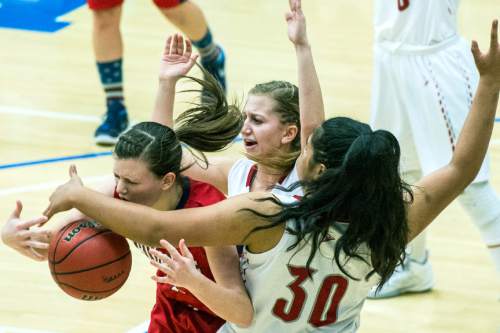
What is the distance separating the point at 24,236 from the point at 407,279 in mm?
2633

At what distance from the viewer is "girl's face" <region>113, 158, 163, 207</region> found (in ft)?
11.6

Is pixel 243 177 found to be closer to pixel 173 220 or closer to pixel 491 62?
pixel 173 220

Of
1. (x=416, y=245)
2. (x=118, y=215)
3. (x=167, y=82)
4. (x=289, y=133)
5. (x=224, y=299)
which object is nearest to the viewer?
(x=118, y=215)

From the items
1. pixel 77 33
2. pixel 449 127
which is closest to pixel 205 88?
pixel 449 127

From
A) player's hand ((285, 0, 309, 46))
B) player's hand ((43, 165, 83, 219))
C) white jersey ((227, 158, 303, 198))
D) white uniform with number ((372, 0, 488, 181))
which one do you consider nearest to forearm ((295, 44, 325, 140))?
player's hand ((285, 0, 309, 46))

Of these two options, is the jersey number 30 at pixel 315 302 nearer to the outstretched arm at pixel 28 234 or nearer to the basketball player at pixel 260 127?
the basketball player at pixel 260 127

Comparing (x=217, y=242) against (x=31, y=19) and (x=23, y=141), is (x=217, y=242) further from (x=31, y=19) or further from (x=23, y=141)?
(x=31, y=19)

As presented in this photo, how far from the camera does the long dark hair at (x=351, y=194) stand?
3.25 metres

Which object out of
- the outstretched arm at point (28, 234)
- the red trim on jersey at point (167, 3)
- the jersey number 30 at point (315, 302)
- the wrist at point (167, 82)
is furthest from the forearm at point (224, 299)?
the red trim on jersey at point (167, 3)

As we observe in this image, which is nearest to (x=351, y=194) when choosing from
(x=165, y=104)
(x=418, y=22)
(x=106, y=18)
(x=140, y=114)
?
(x=165, y=104)

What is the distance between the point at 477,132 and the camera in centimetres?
359

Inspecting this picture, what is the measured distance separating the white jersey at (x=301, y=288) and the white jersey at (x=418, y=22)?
6.61 ft

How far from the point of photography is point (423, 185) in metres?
3.54

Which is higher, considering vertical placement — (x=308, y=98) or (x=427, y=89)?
(x=308, y=98)
